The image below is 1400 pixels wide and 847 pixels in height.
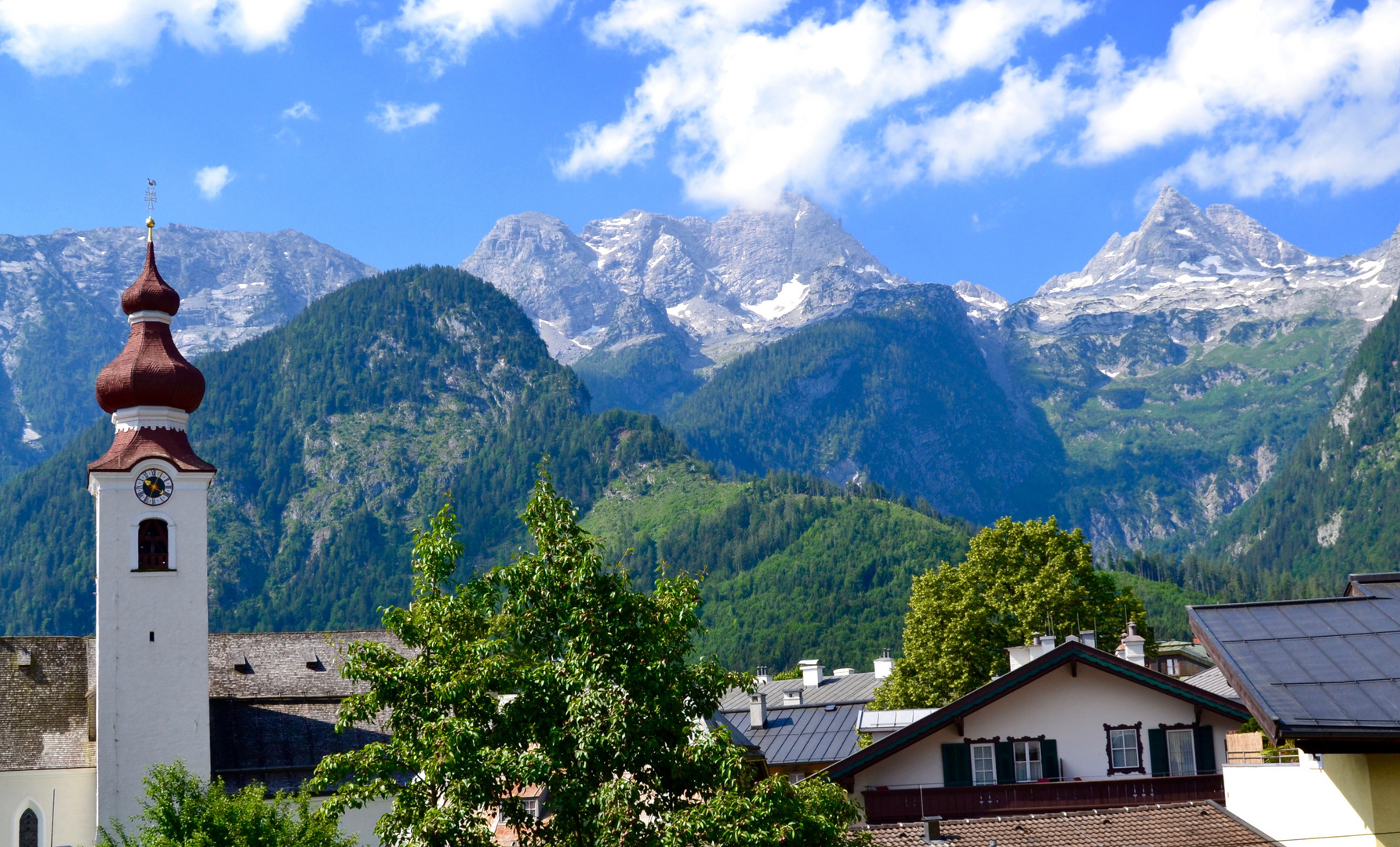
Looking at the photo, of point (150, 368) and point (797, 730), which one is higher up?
point (150, 368)

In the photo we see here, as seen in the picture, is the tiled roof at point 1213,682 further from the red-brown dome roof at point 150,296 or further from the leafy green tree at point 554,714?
the red-brown dome roof at point 150,296

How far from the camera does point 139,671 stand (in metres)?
57.6

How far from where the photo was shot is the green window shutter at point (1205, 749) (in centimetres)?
4012

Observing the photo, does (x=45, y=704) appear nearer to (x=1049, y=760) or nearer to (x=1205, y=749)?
(x=1049, y=760)

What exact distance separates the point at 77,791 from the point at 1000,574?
42324 mm

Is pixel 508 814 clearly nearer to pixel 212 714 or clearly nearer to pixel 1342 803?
pixel 1342 803

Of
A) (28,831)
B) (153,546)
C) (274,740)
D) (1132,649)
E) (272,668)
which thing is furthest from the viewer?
(272,668)

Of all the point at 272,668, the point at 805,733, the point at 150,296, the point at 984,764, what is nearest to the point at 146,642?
the point at 272,668

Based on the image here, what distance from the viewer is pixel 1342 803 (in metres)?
17.0

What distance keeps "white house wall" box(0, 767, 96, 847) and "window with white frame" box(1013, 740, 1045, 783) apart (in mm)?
36335

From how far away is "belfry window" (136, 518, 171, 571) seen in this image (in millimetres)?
59250

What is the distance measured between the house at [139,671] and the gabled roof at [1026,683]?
24.5 meters

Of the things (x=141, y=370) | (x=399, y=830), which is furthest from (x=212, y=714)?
(x=399, y=830)

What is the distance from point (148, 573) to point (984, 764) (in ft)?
118
